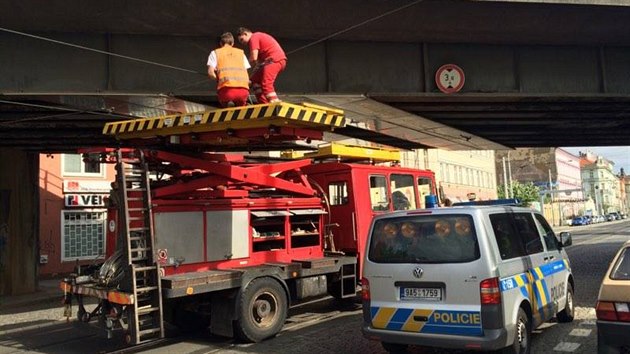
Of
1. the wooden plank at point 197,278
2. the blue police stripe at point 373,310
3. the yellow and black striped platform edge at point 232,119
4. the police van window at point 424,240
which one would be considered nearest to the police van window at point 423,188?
the yellow and black striped platform edge at point 232,119

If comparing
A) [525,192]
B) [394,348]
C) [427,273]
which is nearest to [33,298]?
[394,348]

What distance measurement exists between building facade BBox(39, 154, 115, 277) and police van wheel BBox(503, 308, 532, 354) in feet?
59.1

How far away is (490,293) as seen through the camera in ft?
18.2

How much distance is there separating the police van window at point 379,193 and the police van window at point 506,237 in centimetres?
395

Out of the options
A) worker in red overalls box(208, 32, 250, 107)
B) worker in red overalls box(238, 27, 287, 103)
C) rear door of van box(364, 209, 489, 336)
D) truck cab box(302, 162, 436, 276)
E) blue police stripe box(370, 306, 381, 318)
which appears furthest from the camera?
truck cab box(302, 162, 436, 276)

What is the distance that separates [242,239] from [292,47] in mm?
4960

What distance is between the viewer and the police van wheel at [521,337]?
18.9ft

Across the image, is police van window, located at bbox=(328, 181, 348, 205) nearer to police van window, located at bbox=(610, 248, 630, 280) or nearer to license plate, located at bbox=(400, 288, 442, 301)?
license plate, located at bbox=(400, 288, 442, 301)

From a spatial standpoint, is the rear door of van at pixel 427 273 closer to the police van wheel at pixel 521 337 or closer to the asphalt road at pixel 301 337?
the police van wheel at pixel 521 337

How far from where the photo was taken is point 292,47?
1157 centimetres

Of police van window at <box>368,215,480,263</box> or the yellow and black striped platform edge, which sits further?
the yellow and black striped platform edge

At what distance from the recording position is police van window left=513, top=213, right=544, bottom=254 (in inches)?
266

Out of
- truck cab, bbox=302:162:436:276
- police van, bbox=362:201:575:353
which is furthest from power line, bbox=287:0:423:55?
police van, bbox=362:201:575:353

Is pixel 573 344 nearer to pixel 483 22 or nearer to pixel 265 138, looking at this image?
pixel 265 138
